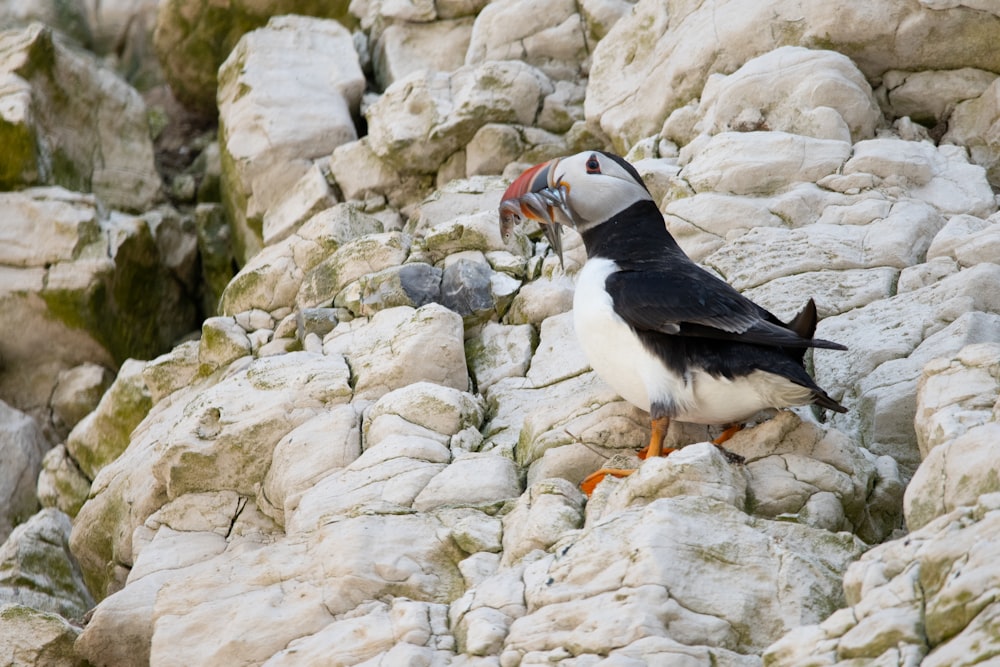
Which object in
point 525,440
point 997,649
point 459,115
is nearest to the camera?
point 997,649

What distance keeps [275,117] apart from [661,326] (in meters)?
5.54

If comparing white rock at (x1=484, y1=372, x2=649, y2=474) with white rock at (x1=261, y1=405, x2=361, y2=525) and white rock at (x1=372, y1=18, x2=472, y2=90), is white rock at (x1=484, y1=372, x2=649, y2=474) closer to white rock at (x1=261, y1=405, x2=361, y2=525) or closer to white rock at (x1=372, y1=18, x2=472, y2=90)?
white rock at (x1=261, y1=405, x2=361, y2=525)

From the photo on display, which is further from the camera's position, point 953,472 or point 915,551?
point 953,472

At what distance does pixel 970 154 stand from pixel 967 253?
1711 mm

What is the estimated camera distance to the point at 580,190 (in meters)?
5.85

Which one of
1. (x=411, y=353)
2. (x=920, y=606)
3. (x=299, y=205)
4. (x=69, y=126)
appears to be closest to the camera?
(x=920, y=606)

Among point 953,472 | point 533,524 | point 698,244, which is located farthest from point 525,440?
point 953,472

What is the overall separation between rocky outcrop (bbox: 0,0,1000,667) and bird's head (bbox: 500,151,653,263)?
2.99 feet

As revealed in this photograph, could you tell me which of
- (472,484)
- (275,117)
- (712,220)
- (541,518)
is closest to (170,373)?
(275,117)

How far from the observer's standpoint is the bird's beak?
5883mm

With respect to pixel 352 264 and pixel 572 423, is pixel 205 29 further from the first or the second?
pixel 572 423

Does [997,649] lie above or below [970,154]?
above

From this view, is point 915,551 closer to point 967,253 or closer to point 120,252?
point 967,253

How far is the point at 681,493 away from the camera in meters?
4.68
